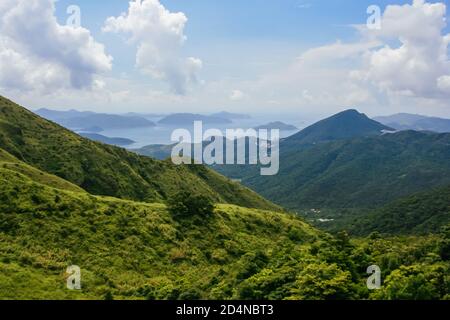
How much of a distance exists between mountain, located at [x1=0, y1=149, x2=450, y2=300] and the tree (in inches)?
Answer: 35.1

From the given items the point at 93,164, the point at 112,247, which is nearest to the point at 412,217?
the point at 93,164

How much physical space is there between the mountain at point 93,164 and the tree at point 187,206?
85.0 ft

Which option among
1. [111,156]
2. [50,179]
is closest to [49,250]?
[50,179]

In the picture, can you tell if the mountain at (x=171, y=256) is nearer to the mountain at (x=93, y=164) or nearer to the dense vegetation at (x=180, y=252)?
the dense vegetation at (x=180, y=252)

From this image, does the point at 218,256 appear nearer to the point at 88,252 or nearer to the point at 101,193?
the point at 88,252

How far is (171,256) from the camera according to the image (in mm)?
44500

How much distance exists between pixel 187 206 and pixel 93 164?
Answer: 3884cm

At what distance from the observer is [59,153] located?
8756 centimetres

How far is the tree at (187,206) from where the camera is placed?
55328mm

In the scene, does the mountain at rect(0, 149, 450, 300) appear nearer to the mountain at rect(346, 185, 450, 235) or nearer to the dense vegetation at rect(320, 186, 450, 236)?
the dense vegetation at rect(320, 186, 450, 236)

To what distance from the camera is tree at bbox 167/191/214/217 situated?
5533 centimetres

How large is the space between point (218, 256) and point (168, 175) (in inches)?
2178

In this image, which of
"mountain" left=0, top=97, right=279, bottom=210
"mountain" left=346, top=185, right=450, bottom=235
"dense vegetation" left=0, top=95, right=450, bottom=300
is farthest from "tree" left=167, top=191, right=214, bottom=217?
"mountain" left=346, top=185, right=450, bottom=235

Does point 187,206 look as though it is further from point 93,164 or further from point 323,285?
point 93,164
